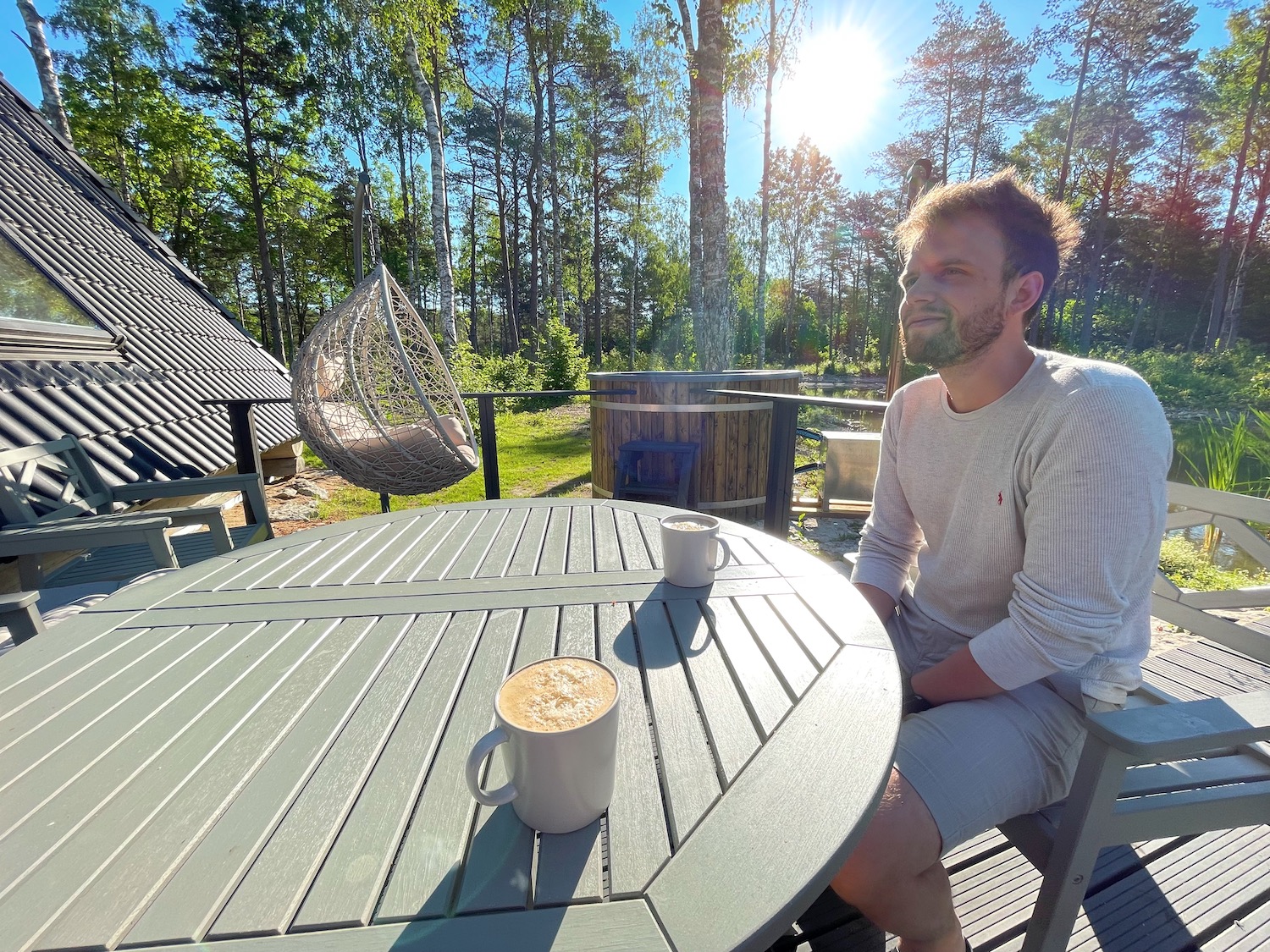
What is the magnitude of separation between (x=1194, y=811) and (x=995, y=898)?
399 mm

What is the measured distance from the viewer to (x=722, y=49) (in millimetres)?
5176

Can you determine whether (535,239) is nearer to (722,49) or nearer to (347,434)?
(722,49)

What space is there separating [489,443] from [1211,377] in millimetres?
19217

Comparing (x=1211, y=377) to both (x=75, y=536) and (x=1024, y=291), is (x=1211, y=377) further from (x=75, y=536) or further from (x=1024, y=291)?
(x=75, y=536)

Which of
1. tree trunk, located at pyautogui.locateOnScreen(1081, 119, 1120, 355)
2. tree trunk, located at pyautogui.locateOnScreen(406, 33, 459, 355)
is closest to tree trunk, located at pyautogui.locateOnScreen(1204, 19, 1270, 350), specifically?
tree trunk, located at pyautogui.locateOnScreen(1081, 119, 1120, 355)

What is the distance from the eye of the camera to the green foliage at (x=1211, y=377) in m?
12.5

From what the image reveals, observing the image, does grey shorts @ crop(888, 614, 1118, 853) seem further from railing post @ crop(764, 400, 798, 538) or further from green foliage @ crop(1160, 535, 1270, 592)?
green foliage @ crop(1160, 535, 1270, 592)

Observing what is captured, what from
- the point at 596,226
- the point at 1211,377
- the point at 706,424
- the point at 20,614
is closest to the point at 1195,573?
the point at 706,424

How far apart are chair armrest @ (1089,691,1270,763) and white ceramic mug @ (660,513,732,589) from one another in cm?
61

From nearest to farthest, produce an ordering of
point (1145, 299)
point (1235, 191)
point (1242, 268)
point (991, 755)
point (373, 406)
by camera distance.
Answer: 1. point (991, 755)
2. point (373, 406)
3. point (1242, 268)
4. point (1235, 191)
5. point (1145, 299)

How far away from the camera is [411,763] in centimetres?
63

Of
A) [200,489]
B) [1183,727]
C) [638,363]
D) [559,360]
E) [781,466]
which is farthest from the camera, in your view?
[638,363]

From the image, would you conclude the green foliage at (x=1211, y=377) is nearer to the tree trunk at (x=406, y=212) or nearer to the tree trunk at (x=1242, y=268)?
the tree trunk at (x=1242, y=268)

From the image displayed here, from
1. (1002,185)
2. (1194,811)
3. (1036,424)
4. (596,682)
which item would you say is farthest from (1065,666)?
(1002,185)
